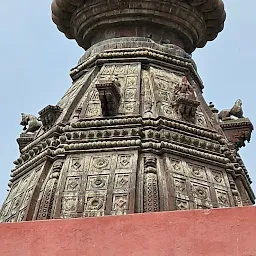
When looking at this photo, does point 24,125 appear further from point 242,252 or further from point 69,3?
point 242,252

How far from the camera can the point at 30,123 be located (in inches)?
725

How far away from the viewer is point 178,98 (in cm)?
1656

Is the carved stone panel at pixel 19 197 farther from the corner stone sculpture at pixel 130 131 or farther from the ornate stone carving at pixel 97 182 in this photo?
the ornate stone carving at pixel 97 182

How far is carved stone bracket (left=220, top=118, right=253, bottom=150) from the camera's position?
57.0 ft

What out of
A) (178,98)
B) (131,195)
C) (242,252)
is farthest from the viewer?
(178,98)

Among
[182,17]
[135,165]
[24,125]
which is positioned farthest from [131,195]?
[182,17]

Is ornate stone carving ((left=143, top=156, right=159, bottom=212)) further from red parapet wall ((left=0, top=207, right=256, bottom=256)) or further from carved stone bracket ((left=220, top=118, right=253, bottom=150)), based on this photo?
red parapet wall ((left=0, top=207, right=256, bottom=256))

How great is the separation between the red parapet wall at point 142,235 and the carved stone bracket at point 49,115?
29.0 ft

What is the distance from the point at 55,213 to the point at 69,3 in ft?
23.3

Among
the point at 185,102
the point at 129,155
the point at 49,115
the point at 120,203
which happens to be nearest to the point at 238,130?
the point at 185,102

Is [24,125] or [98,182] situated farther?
[24,125]

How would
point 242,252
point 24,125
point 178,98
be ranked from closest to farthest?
point 242,252 → point 178,98 → point 24,125

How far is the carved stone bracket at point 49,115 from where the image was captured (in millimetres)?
16984

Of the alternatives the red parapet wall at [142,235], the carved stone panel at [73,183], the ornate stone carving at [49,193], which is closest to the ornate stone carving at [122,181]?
the carved stone panel at [73,183]
